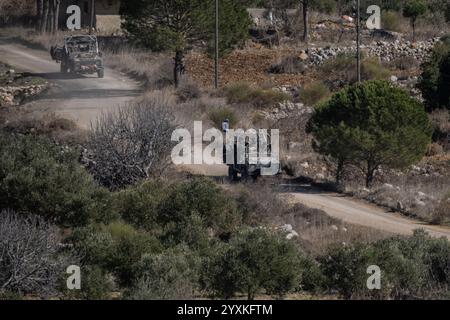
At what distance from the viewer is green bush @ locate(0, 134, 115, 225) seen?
24250mm

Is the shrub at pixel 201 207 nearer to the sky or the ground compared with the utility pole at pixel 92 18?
nearer to the ground

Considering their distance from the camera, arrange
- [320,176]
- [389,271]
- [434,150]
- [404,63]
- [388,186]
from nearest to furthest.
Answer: [389,271], [388,186], [320,176], [434,150], [404,63]

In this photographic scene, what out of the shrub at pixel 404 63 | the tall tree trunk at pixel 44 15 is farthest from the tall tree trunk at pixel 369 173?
the tall tree trunk at pixel 44 15

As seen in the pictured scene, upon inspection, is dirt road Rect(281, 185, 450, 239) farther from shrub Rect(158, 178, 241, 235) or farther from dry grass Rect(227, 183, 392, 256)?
shrub Rect(158, 178, 241, 235)

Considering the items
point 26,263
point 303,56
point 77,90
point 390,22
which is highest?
point 390,22

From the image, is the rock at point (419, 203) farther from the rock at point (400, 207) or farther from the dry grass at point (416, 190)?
the rock at point (400, 207)

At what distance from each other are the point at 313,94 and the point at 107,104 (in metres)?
8.52

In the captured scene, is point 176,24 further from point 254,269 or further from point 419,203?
point 254,269

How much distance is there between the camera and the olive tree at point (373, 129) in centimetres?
3058

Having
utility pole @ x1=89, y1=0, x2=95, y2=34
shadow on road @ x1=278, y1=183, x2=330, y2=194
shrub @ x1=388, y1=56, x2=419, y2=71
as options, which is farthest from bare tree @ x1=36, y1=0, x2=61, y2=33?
shadow on road @ x1=278, y1=183, x2=330, y2=194

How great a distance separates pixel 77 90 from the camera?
4338 centimetres

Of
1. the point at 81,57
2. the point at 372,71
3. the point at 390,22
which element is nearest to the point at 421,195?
the point at 372,71

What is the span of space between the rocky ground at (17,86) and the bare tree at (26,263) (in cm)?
2186

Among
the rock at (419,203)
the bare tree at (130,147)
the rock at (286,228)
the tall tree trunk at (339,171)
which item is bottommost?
the rock at (286,228)
